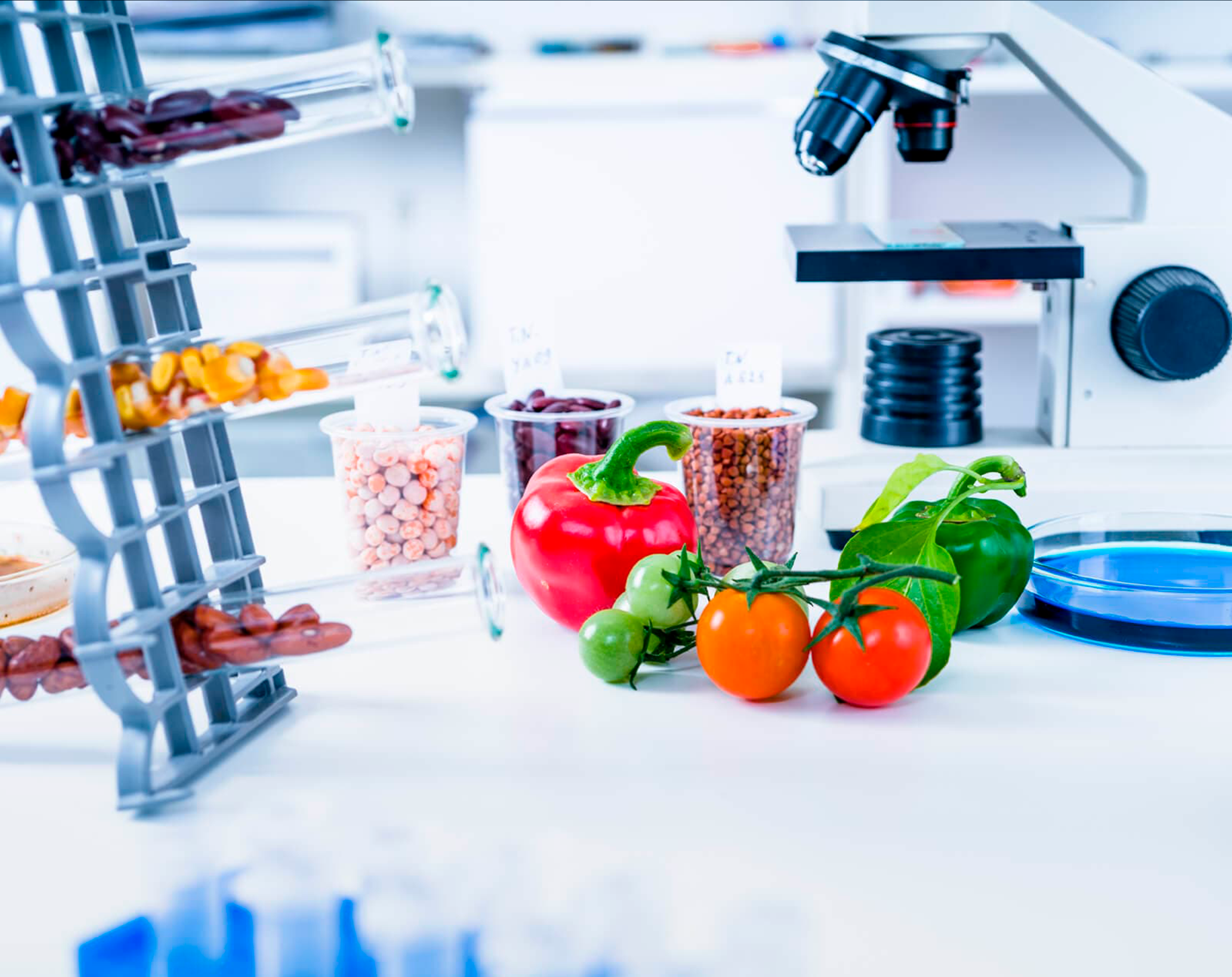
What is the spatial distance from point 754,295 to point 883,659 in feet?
6.43

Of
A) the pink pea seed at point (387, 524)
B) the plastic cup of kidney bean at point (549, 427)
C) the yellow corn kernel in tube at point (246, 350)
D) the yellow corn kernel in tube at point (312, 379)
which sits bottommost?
the pink pea seed at point (387, 524)

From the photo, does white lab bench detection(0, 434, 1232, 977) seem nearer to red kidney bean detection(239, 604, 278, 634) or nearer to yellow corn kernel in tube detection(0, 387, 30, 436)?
red kidney bean detection(239, 604, 278, 634)

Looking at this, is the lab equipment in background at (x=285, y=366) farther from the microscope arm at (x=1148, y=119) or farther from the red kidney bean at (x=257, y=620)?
the microscope arm at (x=1148, y=119)

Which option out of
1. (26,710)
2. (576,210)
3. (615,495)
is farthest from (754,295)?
(26,710)

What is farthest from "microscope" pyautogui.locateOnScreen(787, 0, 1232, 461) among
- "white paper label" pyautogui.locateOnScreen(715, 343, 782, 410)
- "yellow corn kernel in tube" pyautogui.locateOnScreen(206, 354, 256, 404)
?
"yellow corn kernel in tube" pyautogui.locateOnScreen(206, 354, 256, 404)

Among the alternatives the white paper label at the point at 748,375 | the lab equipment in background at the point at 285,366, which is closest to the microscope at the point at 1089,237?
the white paper label at the point at 748,375

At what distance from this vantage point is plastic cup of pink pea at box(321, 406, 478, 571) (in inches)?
40.2

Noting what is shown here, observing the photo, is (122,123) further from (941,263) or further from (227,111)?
(941,263)

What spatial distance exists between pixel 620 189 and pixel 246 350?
2.00m

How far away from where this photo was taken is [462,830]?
0.71 m

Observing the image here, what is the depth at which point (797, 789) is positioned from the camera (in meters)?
0.75

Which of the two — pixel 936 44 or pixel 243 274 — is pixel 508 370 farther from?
pixel 243 274

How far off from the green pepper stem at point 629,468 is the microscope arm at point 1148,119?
0.61 m

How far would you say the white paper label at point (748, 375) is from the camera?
3.57ft
